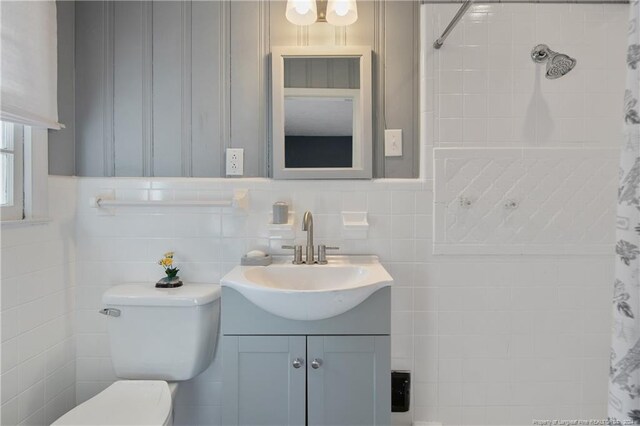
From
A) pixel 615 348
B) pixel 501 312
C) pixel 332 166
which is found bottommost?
pixel 501 312

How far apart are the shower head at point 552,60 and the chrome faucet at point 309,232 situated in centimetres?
115

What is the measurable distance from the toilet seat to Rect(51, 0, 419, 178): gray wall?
2.91 ft

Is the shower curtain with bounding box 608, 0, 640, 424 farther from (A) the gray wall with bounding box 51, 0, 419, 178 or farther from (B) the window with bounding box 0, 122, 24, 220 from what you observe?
(B) the window with bounding box 0, 122, 24, 220

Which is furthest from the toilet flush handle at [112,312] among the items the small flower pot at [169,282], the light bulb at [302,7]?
the light bulb at [302,7]

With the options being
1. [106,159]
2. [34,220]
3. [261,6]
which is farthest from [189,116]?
[34,220]

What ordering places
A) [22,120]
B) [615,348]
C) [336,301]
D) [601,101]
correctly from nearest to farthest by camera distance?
1. [615,348]
2. [336,301]
3. [22,120]
4. [601,101]

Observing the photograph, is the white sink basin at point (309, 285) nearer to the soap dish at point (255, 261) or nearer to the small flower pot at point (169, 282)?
the soap dish at point (255, 261)

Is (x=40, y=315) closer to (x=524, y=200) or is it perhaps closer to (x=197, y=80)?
(x=197, y=80)

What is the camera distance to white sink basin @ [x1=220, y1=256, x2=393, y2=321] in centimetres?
117

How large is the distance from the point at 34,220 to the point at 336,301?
1192 millimetres

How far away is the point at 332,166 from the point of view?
162cm

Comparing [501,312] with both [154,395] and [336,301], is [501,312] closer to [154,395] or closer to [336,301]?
[336,301]

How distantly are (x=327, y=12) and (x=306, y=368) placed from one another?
1415 mm

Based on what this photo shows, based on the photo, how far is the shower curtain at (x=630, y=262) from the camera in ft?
2.44
